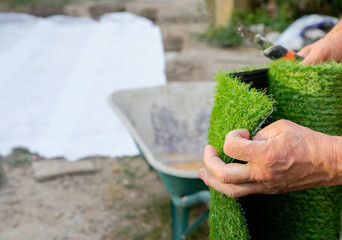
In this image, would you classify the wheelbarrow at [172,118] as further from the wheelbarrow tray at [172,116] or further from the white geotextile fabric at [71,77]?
the white geotextile fabric at [71,77]

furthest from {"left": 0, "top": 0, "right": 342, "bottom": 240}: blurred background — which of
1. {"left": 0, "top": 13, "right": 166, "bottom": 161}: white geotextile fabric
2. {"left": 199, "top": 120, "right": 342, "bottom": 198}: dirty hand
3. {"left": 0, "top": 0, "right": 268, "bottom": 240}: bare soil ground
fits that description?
{"left": 199, "top": 120, "right": 342, "bottom": 198}: dirty hand

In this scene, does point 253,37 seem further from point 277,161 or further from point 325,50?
point 277,161

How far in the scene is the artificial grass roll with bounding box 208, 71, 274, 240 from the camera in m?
1.11

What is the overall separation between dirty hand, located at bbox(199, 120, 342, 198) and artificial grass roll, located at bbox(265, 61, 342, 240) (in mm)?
276

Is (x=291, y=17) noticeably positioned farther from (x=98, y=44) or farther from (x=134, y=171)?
(x=134, y=171)

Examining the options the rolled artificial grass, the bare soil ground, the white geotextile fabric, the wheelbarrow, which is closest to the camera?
the rolled artificial grass

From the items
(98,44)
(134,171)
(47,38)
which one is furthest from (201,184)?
(47,38)

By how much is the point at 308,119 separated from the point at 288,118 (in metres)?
0.07

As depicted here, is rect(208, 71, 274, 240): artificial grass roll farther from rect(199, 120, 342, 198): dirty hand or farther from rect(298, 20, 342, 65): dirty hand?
rect(298, 20, 342, 65): dirty hand

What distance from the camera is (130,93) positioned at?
327 centimetres

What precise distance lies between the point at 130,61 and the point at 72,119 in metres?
2.35

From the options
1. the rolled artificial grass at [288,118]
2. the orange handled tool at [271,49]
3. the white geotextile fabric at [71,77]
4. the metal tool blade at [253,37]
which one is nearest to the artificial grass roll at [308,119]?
the rolled artificial grass at [288,118]

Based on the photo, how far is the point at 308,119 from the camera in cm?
136

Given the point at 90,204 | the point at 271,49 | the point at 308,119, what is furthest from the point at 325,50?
the point at 90,204
